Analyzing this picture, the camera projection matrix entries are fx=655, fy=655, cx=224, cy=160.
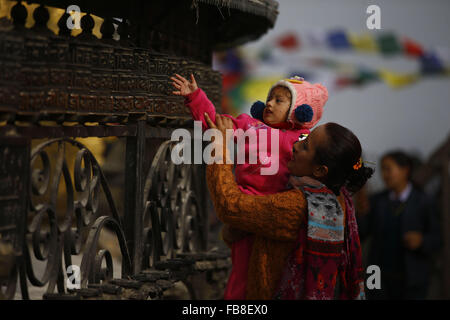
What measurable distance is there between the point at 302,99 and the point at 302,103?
0.7 inches

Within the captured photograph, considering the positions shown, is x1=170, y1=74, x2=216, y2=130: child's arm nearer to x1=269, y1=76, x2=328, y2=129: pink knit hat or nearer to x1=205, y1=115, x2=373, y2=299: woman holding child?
x1=205, y1=115, x2=373, y2=299: woman holding child

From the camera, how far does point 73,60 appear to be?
289cm

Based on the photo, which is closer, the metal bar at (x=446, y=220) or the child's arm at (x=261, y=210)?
the child's arm at (x=261, y=210)

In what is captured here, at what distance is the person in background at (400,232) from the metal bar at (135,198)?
280 cm

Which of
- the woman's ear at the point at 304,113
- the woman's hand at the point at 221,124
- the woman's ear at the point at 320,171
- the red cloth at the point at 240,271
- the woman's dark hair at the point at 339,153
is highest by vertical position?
the woman's ear at the point at 304,113

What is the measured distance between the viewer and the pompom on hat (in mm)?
2760

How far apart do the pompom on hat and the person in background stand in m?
2.99

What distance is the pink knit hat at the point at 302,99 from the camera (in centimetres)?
278

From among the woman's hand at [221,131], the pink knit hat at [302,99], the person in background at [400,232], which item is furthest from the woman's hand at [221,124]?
the person in background at [400,232]

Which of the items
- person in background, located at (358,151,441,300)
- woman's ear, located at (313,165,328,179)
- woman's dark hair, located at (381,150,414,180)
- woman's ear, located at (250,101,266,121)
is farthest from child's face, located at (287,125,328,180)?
woman's dark hair, located at (381,150,414,180)

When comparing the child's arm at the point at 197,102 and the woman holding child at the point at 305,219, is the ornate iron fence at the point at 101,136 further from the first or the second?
the woman holding child at the point at 305,219

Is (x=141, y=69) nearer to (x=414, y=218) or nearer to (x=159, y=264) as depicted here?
(x=159, y=264)

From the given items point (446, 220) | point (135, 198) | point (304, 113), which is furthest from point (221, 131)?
point (446, 220)
